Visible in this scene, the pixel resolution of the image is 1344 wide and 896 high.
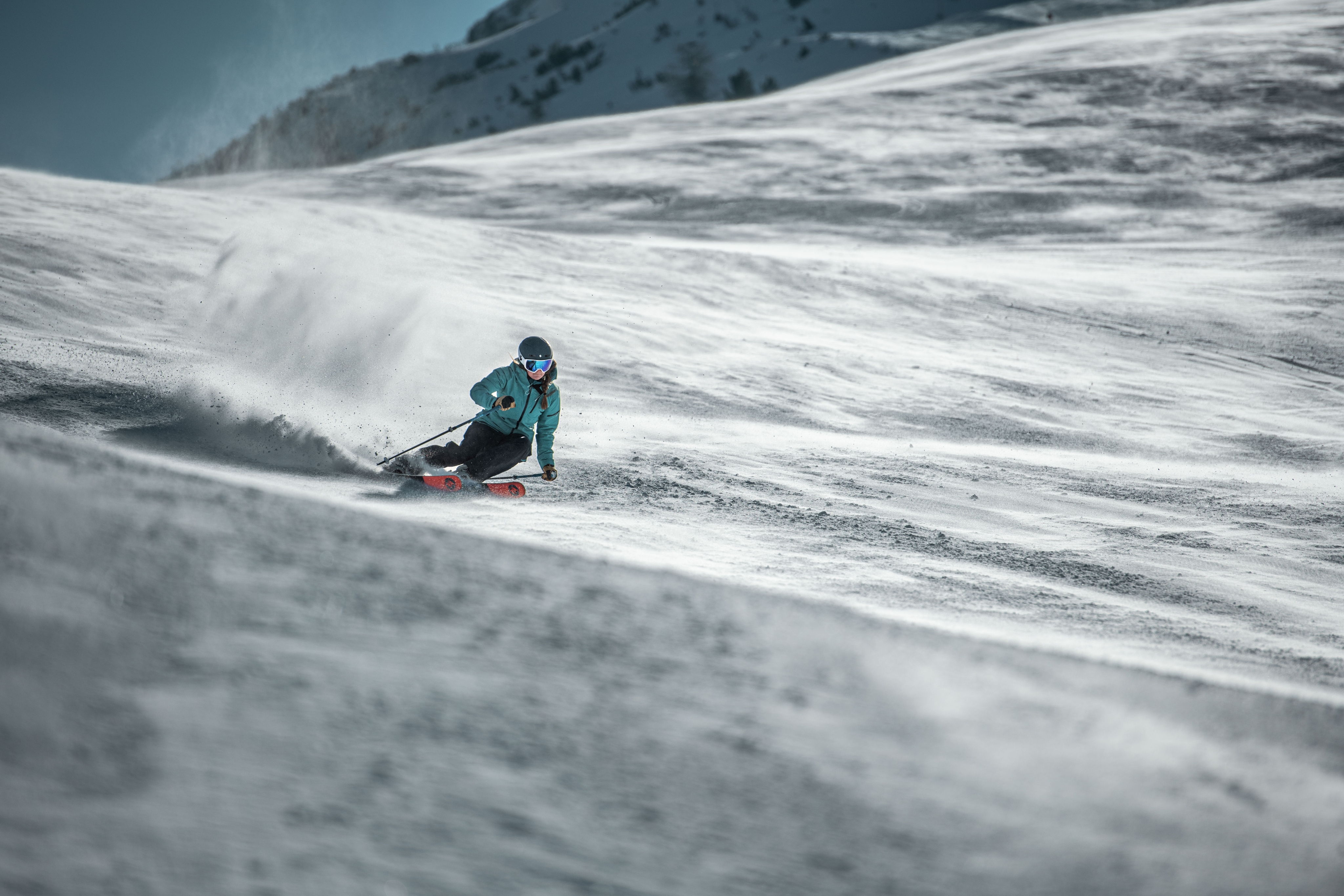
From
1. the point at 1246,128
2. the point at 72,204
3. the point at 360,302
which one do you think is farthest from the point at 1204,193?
the point at 72,204

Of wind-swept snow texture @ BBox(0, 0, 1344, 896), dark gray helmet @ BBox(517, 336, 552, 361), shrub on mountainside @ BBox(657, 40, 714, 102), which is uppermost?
shrub on mountainside @ BBox(657, 40, 714, 102)

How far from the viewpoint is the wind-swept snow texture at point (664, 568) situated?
180cm

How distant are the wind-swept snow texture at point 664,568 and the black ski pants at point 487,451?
0.30 meters

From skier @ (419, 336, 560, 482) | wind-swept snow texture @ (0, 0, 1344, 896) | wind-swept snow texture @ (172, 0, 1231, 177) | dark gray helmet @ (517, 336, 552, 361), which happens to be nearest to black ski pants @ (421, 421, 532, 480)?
skier @ (419, 336, 560, 482)

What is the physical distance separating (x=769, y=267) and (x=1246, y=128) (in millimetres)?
13607

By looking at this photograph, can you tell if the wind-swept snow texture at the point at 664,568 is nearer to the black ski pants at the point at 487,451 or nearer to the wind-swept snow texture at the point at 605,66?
the black ski pants at the point at 487,451

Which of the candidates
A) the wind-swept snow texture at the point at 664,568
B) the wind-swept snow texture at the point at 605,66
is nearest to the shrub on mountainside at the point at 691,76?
the wind-swept snow texture at the point at 605,66

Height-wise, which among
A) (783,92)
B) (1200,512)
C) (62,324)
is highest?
(783,92)

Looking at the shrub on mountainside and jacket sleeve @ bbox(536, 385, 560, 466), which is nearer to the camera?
jacket sleeve @ bbox(536, 385, 560, 466)

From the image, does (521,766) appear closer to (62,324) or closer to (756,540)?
(756,540)

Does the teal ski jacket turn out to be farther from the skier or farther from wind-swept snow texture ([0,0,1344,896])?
wind-swept snow texture ([0,0,1344,896])

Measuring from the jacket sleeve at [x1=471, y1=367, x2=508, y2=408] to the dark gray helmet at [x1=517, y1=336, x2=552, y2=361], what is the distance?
0.20 metres

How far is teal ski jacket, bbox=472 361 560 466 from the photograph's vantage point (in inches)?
218

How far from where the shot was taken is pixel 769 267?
1257 centimetres
